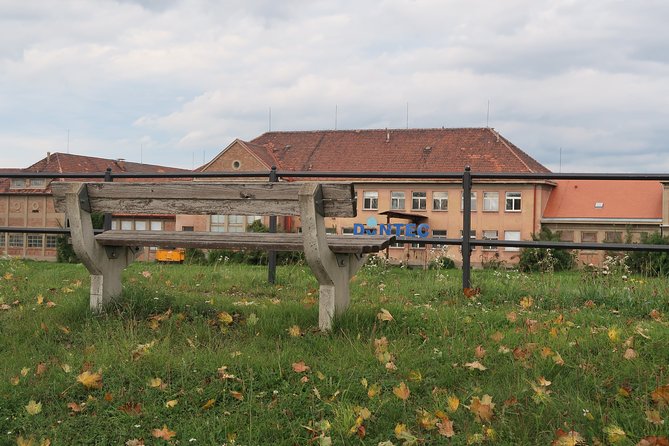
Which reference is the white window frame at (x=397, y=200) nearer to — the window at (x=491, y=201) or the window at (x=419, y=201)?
the window at (x=419, y=201)

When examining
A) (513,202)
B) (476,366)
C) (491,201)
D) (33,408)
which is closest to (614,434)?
(476,366)

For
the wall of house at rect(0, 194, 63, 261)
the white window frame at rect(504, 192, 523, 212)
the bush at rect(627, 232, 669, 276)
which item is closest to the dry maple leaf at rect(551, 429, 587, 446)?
the bush at rect(627, 232, 669, 276)

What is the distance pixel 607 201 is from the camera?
2635 inches

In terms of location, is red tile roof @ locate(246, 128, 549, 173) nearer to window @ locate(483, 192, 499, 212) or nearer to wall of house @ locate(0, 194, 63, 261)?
window @ locate(483, 192, 499, 212)

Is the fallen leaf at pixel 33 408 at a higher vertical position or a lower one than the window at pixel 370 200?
lower

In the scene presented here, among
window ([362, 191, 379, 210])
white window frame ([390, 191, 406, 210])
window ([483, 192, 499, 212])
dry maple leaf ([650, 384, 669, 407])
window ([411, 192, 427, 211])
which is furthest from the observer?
window ([362, 191, 379, 210])

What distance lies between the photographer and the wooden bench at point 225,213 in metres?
5.15

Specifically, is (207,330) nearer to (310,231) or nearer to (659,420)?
(310,231)

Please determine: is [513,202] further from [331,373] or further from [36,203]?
[331,373]

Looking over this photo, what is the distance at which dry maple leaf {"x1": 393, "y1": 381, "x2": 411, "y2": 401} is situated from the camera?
403cm

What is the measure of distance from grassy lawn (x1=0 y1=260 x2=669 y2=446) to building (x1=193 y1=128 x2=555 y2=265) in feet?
186

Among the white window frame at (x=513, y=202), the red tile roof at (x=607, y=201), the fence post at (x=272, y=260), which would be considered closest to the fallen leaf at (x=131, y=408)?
the fence post at (x=272, y=260)

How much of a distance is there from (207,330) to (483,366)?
6.48ft

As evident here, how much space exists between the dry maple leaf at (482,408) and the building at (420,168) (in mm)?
58641
